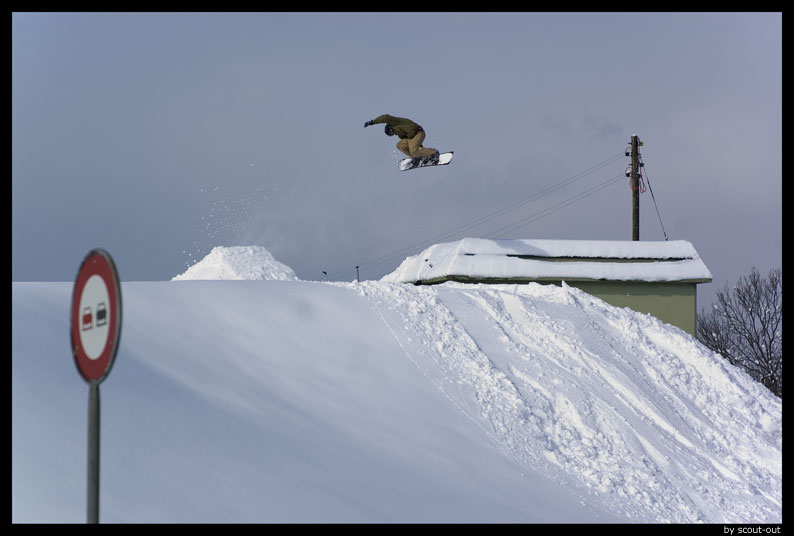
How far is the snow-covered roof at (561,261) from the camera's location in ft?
73.0

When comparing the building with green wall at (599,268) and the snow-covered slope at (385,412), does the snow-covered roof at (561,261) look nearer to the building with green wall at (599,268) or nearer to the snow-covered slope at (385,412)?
the building with green wall at (599,268)

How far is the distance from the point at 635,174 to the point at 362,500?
90.7ft

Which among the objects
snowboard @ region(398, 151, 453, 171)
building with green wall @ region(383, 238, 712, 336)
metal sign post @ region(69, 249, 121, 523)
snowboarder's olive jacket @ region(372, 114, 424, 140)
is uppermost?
snowboarder's olive jacket @ region(372, 114, 424, 140)

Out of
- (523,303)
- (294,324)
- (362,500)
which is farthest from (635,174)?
(362,500)

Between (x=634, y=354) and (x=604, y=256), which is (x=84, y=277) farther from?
(x=604, y=256)

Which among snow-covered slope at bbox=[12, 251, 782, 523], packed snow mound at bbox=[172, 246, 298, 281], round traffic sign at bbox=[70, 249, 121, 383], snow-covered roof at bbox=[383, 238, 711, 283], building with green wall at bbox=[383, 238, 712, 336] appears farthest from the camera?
packed snow mound at bbox=[172, 246, 298, 281]

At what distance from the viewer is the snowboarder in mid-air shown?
20.3m

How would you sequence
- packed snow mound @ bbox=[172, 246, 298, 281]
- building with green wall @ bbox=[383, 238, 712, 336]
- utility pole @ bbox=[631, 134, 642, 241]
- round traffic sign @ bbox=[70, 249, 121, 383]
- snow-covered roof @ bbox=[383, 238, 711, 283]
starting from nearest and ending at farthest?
round traffic sign @ bbox=[70, 249, 121, 383] < snow-covered roof @ bbox=[383, 238, 711, 283] < building with green wall @ bbox=[383, 238, 712, 336] < packed snow mound @ bbox=[172, 246, 298, 281] < utility pole @ bbox=[631, 134, 642, 241]

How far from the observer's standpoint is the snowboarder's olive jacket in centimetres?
2006

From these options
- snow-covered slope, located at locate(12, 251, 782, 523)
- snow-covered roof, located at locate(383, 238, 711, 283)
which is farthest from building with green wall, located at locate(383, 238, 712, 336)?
snow-covered slope, located at locate(12, 251, 782, 523)

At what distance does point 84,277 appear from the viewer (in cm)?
467

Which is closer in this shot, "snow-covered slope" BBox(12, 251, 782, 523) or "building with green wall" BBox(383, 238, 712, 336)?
"snow-covered slope" BBox(12, 251, 782, 523)

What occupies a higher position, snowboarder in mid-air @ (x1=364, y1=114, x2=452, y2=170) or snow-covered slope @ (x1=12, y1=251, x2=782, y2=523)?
snowboarder in mid-air @ (x1=364, y1=114, x2=452, y2=170)

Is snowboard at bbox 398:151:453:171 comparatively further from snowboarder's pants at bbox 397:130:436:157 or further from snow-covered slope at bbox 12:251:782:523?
snow-covered slope at bbox 12:251:782:523
